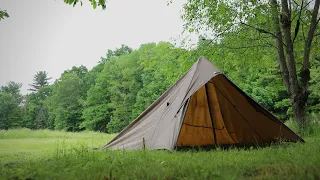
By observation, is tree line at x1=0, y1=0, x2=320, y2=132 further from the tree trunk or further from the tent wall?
the tent wall

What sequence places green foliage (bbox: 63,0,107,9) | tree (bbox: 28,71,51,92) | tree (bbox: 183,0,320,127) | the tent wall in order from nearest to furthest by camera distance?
green foliage (bbox: 63,0,107,9) → the tent wall → tree (bbox: 183,0,320,127) → tree (bbox: 28,71,51,92)

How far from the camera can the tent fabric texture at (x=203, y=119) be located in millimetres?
4594

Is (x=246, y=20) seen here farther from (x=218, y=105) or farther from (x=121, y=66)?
(x=121, y=66)

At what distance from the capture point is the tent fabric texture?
4.59 m

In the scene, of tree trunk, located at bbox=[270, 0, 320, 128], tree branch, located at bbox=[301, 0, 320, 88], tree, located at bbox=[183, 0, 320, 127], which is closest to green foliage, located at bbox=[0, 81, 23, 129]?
tree, located at bbox=[183, 0, 320, 127]

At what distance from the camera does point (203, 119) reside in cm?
584

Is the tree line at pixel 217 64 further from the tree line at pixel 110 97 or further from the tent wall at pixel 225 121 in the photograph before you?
the tent wall at pixel 225 121

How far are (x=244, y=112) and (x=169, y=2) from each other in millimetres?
4400

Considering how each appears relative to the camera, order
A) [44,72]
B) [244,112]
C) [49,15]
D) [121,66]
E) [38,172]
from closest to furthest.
A: [38,172], [244,112], [49,15], [121,66], [44,72]

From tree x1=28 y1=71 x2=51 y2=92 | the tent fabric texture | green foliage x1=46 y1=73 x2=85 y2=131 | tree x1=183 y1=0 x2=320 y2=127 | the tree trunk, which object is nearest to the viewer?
the tent fabric texture

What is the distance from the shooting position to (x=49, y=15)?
12.0 meters

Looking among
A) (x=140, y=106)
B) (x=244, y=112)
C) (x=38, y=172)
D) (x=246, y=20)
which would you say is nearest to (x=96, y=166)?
(x=38, y=172)

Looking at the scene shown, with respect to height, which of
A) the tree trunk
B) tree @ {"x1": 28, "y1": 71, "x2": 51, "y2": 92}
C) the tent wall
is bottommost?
the tent wall

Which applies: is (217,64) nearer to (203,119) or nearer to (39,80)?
(203,119)
